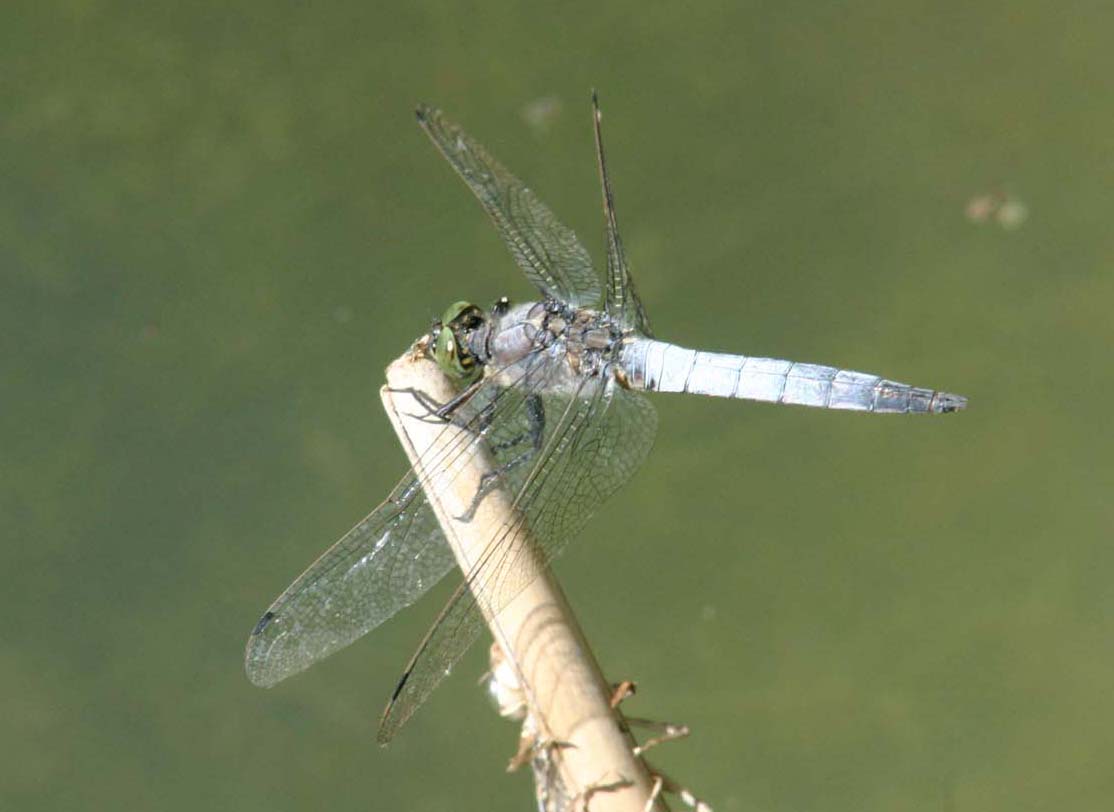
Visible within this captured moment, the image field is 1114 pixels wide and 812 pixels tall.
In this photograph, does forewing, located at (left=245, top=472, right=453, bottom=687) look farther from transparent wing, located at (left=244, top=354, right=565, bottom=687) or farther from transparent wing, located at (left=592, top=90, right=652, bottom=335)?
transparent wing, located at (left=592, top=90, right=652, bottom=335)

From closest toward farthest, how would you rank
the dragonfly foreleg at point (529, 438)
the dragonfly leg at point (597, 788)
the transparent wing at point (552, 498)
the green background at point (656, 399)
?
the dragonfly leg at point (597, 788), the transparent wing at point (552, 498), the dragonfly foreleg at point (529, 438), the green background at point (656, 399)

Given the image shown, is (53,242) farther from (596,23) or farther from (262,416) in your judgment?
(596,23)

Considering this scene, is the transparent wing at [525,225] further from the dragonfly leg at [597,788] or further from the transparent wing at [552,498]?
the dragonfly leg at [597,788]

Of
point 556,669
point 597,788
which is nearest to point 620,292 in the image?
point 556,669

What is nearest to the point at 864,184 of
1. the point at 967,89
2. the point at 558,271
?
the point at 967,89

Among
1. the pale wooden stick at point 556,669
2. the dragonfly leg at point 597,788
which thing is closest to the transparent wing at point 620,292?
the pale wooden stick at point 556,669
